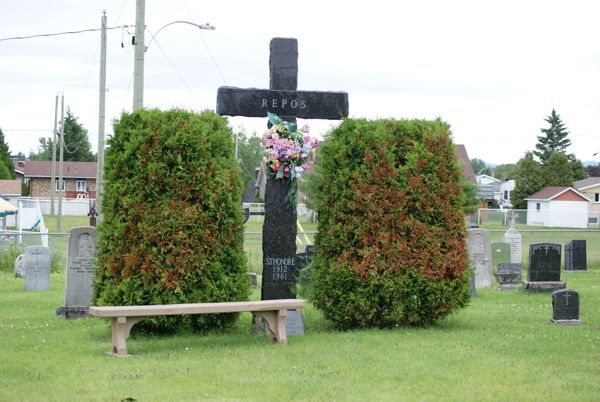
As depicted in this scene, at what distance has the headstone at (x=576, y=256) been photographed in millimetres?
24922

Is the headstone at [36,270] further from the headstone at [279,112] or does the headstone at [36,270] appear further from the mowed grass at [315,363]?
the headstone at [279,112]

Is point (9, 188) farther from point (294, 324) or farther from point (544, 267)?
point (294, 324)

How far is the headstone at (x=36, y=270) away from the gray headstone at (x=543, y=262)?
10.1 meters

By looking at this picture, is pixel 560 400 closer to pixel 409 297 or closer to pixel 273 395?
pixel 273 395

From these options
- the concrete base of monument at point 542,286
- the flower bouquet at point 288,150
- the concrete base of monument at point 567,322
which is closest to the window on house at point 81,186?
the concrete base of monument at point 542,286

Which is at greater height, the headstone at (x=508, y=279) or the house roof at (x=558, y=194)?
the house roof at (x=558, y=194)

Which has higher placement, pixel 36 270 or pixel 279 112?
pixel 279 112

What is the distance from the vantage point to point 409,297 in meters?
11.4

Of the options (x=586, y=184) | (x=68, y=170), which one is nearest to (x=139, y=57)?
(x=586, y=184)

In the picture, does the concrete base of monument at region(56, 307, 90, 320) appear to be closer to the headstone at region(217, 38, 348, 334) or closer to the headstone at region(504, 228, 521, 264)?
the headstone at region(217, 38, 348, 334)

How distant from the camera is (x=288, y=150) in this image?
11.5m

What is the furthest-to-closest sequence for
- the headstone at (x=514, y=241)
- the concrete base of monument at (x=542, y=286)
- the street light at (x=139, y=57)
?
the headstone at (x=514, y=241)
the street light at (x=139, y=57)
the concrete base of monument at (x=542, y=286)

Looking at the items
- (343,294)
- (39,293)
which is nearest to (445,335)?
(343,294)

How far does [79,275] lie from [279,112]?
435cm
